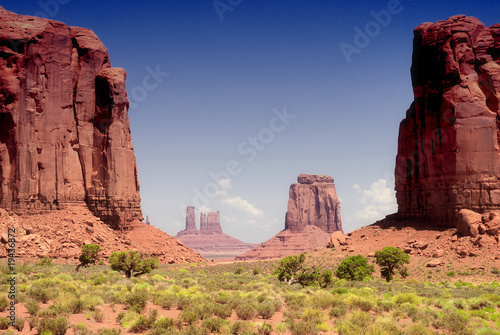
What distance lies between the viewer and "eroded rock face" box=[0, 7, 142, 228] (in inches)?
2096

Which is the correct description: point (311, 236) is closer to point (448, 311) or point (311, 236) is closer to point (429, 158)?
point (429, 158)

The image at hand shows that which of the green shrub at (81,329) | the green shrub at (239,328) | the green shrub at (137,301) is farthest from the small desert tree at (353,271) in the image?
the green shrub at (81,329)

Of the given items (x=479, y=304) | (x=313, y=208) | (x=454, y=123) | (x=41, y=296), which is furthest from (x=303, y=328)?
(x=313, y=208)

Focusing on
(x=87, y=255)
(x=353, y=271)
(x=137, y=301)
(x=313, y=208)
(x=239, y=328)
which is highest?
(x=313, y=208)

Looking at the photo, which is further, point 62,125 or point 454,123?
point 62,125

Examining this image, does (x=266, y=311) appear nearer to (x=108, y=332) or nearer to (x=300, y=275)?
(x=108, y=332)

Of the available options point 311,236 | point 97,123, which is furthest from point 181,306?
point 311,236

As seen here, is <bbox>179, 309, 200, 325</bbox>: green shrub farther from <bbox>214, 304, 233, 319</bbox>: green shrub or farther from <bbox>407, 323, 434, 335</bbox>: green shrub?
<bbox>407, 323, 434, 335</bbox>: green shrub

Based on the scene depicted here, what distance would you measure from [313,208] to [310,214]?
2642 millimetres

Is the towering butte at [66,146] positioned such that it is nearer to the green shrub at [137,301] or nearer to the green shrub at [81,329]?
the green shrub at [137,301]

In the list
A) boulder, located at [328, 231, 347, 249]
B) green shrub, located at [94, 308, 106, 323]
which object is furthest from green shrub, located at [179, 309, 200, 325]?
boulder, located at [328, 231, 347, 249]

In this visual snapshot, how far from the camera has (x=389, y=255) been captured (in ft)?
144

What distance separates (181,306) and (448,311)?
37.0 ft

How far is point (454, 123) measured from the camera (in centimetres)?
5384
